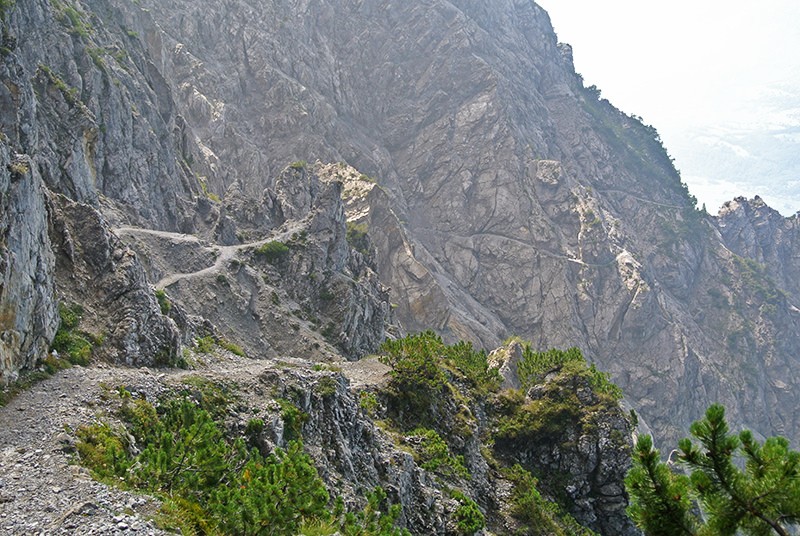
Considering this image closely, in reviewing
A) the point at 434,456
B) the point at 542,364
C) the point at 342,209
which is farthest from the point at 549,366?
the point at 342,209

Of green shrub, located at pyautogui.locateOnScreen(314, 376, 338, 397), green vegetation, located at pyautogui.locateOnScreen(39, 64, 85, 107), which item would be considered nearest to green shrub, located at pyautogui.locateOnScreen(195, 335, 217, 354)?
green shrub, located at pyautogui.locateOnScreen(314, 376, 338, 397)

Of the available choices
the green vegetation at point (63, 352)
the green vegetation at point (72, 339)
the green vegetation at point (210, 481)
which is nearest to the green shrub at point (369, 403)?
the green vegetation at point (63, 352)

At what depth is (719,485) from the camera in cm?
1458

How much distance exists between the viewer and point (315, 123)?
14338 cm

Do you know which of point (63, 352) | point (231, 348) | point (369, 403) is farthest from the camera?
point (231, 348)

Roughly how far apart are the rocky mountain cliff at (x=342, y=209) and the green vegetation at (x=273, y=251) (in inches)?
9.6

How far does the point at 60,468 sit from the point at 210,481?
4460 mm

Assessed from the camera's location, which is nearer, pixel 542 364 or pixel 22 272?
pixel 22 272

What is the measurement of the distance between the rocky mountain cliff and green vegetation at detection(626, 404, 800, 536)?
23290 millimetres

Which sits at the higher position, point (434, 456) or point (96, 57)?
point (96, 57)

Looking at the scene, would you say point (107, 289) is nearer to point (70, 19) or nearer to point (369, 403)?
point (369, 403)

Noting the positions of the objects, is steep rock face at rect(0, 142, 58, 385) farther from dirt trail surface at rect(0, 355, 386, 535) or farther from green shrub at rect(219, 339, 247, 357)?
green shrub at rect(219, 339, 247, 357)

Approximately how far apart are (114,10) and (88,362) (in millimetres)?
89267

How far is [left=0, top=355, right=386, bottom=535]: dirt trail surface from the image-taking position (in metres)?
16.4
